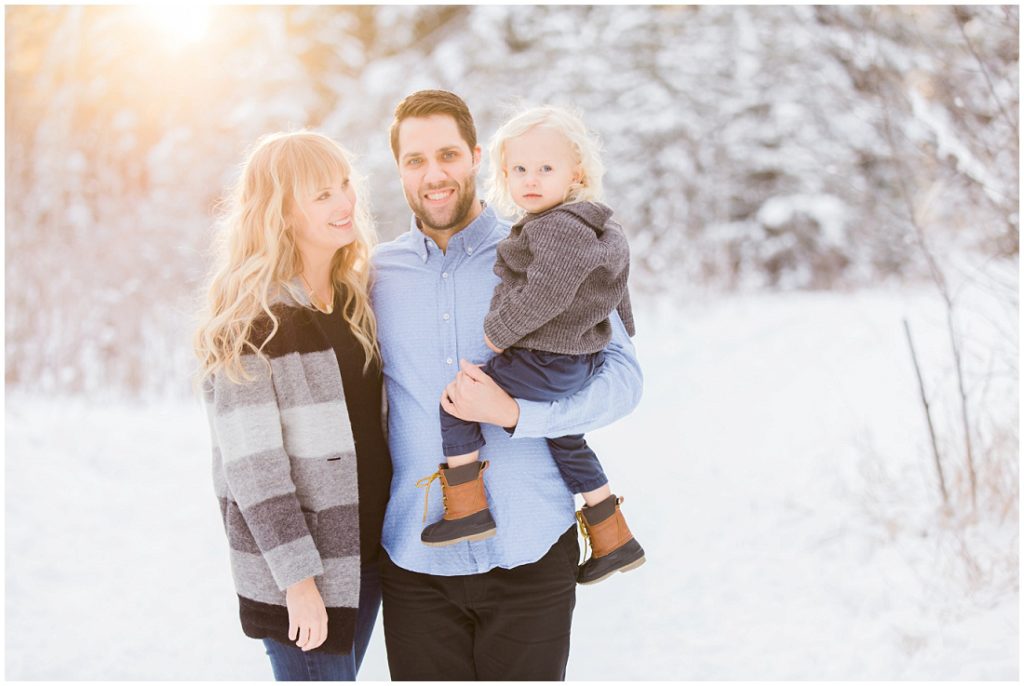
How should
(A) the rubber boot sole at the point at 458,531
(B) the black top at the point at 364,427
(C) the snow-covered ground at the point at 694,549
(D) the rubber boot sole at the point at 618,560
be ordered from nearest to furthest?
(A) the rubber boot sole at the point at 458,531 < (B) the black top at the point at 364,427 < (D) the rubber boot sole at the point at 618,560 < (C) the snow-covered ground at the point at 694,549

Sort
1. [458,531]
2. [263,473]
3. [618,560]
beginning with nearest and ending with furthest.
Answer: [263,473] < [458,531] < [618,560]

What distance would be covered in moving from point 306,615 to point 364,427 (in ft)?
1.69

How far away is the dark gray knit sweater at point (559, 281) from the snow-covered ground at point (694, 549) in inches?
84.1

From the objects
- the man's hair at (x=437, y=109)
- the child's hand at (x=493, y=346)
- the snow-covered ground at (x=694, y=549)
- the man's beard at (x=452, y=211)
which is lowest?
the snow-covered ground at (x=694, y=549)

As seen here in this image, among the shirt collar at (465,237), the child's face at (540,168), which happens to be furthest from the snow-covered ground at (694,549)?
the child's face at (540,168)

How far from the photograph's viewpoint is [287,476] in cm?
214

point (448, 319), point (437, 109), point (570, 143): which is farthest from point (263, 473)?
point (570, 143)

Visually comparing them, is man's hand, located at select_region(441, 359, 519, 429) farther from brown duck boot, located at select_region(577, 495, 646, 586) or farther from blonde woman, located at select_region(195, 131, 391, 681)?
brown duck boot, located at select_region(577, 495, 646, 586)

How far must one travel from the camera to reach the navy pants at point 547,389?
2283 mm

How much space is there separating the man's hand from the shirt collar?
1.25 ft

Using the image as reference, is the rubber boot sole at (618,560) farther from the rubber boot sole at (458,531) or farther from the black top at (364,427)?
the black top at (364,427)

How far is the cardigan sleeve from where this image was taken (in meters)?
2.10

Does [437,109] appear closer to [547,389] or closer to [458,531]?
[547,389]

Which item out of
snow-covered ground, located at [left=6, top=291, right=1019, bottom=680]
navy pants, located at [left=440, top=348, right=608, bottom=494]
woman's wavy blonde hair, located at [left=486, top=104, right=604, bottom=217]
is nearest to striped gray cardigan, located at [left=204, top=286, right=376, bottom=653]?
navy pants, located at [left=440, top=348, right=608, bottom=494]
